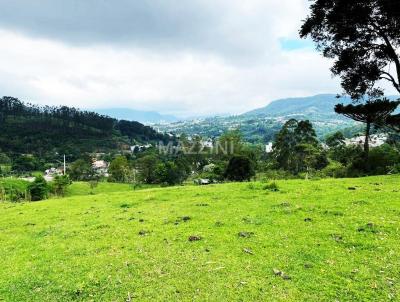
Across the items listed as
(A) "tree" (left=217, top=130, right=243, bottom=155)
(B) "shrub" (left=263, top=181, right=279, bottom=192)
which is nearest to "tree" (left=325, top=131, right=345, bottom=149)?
(A) "tree" (left=217, top=130, right=243, bottom=155)

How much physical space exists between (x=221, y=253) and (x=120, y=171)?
98.2 metres

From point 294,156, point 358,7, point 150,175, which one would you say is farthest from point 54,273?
point 150,175

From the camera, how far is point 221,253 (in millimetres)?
8656

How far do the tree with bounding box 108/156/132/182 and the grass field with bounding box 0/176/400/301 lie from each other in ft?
292

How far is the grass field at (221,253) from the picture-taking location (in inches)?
273

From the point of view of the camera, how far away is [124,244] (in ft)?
32.8

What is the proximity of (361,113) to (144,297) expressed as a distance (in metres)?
22.7

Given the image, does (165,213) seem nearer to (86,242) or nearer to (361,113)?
(86,242)

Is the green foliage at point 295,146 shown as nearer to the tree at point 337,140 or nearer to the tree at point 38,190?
the tree at point 337,140

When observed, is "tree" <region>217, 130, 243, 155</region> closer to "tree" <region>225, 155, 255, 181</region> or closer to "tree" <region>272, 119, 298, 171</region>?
"tree" <region>272, 119, 298, 171</region>

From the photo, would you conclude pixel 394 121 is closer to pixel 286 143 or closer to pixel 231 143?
pixel 286 143

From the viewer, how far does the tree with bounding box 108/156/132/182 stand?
10262 centimetres

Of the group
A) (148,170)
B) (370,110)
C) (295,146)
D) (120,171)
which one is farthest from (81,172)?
(370,110)

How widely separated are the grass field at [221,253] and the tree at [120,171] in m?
89.1
